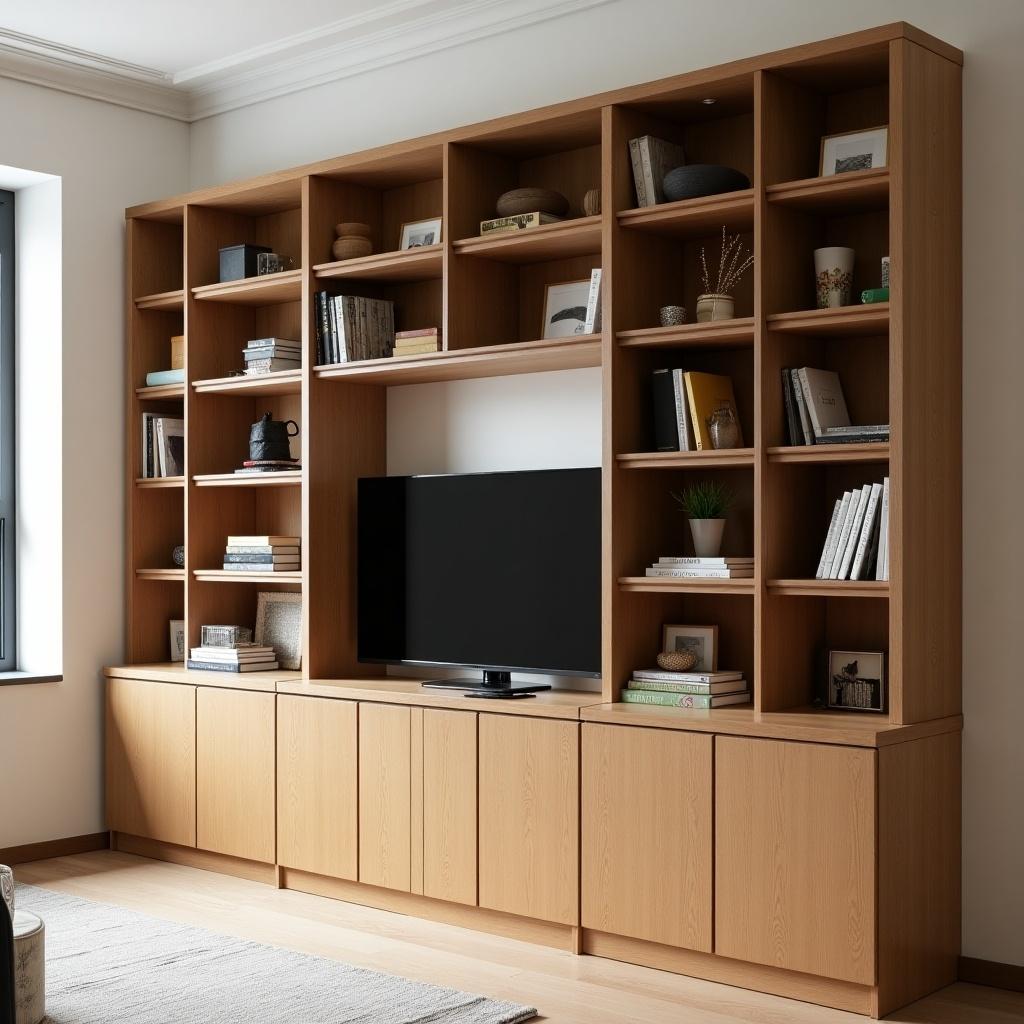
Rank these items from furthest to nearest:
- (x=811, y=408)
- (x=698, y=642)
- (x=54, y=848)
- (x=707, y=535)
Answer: (x=54, y=848), (x=698, y=642), (x=707, y=535), (x=811, y=408)

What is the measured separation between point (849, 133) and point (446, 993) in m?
2.52

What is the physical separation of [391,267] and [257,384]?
71 centimetres

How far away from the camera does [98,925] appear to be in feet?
13.9

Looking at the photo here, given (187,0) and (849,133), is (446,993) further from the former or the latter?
(187,0)

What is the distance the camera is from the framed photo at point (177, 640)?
547 cm

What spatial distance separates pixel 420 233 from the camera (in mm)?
4738

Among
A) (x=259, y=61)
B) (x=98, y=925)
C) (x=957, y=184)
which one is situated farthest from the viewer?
(x=259, y=61)

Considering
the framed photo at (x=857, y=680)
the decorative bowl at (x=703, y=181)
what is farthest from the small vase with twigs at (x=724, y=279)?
the framed photo at (x=857, y=680)

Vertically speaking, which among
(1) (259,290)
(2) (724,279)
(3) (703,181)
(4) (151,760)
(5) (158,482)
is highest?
(3) (703,181)

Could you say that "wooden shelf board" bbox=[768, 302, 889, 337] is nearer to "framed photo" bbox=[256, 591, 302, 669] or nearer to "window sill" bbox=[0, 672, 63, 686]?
"framed photo" bbox=[256, 591, 302, 669]

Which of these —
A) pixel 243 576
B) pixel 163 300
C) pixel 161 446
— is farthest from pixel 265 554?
→ pixel 163 300

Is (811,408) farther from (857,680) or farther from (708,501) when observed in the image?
(857,680)

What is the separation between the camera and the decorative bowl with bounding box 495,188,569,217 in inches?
169

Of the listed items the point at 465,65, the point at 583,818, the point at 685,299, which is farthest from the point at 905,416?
the point at 465,65
